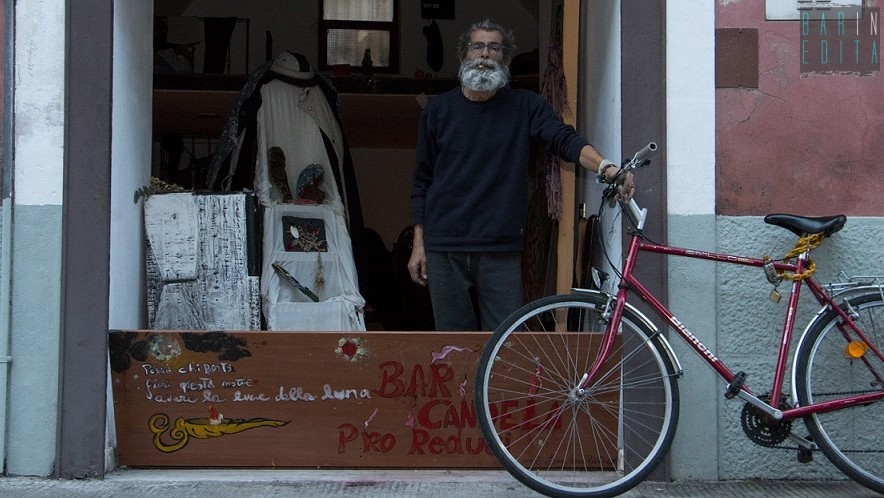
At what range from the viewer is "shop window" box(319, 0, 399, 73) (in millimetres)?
7148

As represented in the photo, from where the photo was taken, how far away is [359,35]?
7320 mm

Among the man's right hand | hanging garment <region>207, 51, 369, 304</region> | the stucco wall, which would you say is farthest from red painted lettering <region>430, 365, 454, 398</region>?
the stucco wall

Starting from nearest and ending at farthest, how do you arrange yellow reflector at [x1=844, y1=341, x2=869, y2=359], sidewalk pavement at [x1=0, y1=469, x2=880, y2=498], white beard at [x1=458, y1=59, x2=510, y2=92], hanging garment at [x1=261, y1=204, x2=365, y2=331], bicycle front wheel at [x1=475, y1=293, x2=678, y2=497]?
1. bicycle front wheel at [x1=475, y1=293, x2=678, y2=497]
2. yellow reflector at [x1=844, y1=341, x2=869, y2=359]
3. sidewalk pavement at [x1=0, y1=469, x2=880, y2=498]
4. white beard at [x1=458, y1=59, x2=510, y2=92]
5. hanging garment at [x1=261, y1=204, x2=365, y2=331]

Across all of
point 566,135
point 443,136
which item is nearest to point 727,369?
point 566,135

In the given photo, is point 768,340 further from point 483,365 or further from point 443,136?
point 443,136

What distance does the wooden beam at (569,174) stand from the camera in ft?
15.0

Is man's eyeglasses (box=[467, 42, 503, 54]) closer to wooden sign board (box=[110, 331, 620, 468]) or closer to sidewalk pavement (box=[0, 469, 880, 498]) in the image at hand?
wooden sign board (box=[110, 331, 620, 468])

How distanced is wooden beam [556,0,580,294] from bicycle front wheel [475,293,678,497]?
39 cm

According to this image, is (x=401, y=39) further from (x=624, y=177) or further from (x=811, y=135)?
(x=624, y=177)

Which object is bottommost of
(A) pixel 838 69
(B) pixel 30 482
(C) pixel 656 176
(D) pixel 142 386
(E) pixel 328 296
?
(B) pixel 30 482

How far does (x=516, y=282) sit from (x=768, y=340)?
3.41ft

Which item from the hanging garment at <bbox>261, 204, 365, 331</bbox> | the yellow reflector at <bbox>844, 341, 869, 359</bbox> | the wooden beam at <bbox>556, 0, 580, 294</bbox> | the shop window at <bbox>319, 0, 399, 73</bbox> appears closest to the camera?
the yellow reflector at <bbox>844, 341, 869, 359</bbox>

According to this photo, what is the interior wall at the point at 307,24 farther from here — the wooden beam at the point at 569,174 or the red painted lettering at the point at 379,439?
the red painted lettering at the point at 379,439

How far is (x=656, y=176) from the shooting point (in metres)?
3.92
